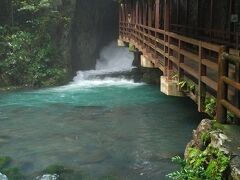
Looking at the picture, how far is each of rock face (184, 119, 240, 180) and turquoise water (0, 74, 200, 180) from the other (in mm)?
4013

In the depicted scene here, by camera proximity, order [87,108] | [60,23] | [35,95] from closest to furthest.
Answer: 1. [87,108]
2. [35,95]
3. [60,23]

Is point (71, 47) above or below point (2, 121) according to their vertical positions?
above

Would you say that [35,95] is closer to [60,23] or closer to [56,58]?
[56,58]

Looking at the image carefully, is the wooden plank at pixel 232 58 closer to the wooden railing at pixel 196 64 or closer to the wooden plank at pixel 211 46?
the wooden railing at pixel 196 64

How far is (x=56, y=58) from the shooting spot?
30.5 metres

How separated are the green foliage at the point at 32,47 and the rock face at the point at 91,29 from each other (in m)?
3.72

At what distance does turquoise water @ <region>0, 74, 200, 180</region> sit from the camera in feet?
41.9

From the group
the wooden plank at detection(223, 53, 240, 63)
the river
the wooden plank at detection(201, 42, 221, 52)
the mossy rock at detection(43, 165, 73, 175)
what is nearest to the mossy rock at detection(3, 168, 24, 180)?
the river

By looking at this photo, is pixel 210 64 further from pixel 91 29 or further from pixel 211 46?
pixel 91 29

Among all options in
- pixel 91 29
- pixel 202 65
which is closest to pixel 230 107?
pixel 202 65

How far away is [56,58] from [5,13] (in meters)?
4.86

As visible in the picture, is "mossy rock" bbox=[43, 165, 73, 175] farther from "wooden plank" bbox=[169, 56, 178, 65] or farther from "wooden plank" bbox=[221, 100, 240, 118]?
"wooden plank" bbox=[221, 100, 240, 118]

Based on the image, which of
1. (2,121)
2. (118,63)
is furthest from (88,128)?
(118,63)

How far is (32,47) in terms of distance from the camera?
2959 cm
